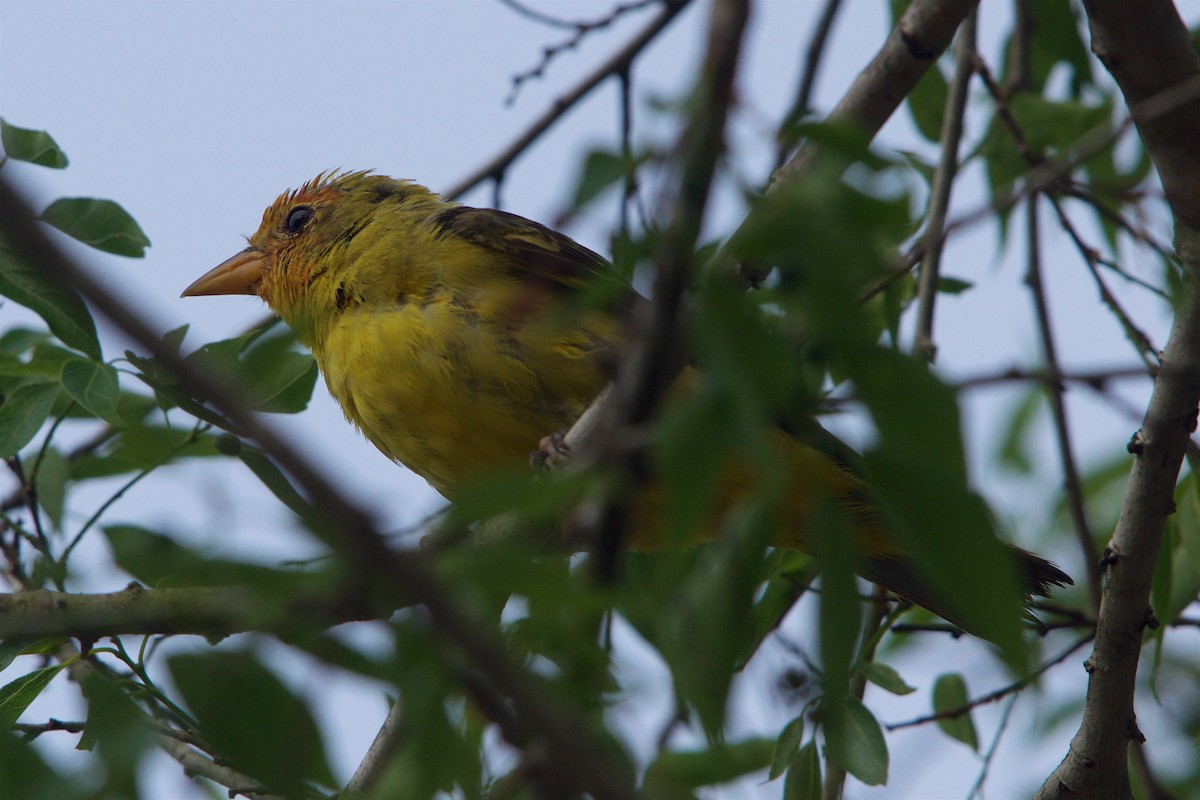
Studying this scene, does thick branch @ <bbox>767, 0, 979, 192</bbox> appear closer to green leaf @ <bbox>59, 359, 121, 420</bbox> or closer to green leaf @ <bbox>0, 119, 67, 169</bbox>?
green leaf @ <bbox>59, 359, 121, 420</bbox>

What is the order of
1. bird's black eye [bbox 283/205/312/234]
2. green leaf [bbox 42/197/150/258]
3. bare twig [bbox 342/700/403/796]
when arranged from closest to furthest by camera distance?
bare twig [bbox 342/700/403/796] < green leaf [bbox 42/197/150/258] < bird's black eye [bbox 283/205/312/234]

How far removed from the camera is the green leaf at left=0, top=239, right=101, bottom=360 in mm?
2926

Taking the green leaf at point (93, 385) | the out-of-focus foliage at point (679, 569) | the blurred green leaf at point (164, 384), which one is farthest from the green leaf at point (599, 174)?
the green leaf at point (93, 385)

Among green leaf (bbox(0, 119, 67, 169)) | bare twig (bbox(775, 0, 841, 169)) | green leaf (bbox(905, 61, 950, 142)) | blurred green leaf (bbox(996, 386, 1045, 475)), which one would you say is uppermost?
green leaf (bbox(905, 61, 950, 142))

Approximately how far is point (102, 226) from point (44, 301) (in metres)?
0.27

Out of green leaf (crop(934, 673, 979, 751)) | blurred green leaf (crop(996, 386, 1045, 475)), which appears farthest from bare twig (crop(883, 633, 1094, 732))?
blurred green leaf (crop(996, 386, 1045, 475))

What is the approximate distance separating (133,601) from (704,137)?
1.22 metres

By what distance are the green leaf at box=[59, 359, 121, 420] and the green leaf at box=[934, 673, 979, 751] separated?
98.1 inches

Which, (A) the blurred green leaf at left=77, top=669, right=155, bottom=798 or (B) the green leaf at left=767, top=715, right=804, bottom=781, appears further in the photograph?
(B) the green leaf at left=767, top=715, right=804, bottom=781

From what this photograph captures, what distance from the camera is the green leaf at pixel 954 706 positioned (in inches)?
149

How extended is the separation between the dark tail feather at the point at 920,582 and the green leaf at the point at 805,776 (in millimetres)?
695

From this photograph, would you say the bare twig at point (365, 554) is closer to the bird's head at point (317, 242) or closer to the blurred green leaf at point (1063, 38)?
the bird's head at point (317, 242)

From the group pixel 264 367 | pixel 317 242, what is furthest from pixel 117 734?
pixel 317 242

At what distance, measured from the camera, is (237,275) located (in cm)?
518
